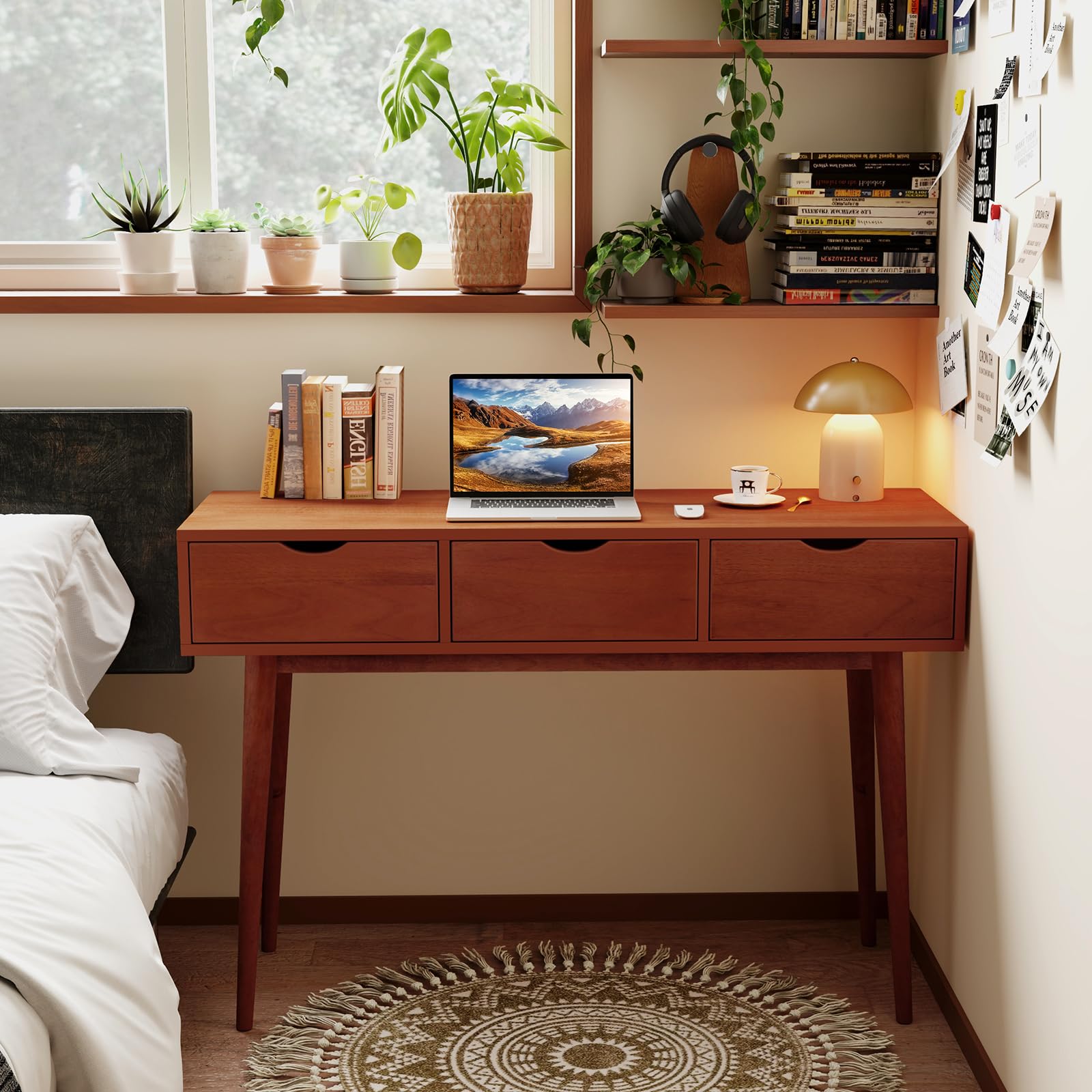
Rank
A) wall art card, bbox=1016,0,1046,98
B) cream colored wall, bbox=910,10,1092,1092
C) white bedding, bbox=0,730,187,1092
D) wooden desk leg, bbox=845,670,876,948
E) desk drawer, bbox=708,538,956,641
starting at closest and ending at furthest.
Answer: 1. white bedding, bbox=0,730,187,1092
2. cream colored wall, bbox=910,10,1092,1092
3. wall art card, bbox=1016,0,1046,98
4. desk drawer, bbox=708,538,956,641
5. wooden desk leg, bbox=845,670,876,948

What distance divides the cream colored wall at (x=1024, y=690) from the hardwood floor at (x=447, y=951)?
0.12 m

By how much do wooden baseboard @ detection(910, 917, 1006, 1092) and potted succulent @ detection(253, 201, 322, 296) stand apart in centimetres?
166

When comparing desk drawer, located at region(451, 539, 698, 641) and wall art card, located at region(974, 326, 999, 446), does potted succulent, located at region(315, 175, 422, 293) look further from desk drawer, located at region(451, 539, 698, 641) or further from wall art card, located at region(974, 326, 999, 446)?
wall art card, located at region(974, 326, 999, 446)

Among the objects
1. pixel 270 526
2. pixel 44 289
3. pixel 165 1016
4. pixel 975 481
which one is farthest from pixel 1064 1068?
pixel 44 289

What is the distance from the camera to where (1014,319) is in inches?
71.4

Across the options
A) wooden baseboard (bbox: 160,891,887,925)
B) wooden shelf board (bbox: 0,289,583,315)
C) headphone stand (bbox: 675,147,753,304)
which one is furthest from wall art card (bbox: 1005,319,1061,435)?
wooden baseboard (bbox: 160,891,887,925)

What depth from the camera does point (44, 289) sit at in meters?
2.44

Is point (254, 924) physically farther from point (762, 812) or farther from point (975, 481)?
point (975, 481)

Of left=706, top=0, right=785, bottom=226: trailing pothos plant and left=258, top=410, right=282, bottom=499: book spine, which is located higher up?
left=706, top=0, right=785, bottom=226: trailing pothos plant

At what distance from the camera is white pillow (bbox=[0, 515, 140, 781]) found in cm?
193

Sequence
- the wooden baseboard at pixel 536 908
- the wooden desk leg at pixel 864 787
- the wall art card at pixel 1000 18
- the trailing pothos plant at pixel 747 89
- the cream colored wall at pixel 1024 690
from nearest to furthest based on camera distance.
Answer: the cream colored wall at pixel 1024 690 → the wall art card at pixel 1000 18 → the trailing pothos plant at pixel 747 89 → the wooden desk leg at pixel 864 787 → the wooden baseboard at pixel 536 908

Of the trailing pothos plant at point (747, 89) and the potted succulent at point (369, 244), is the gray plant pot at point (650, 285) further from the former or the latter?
the potted succulent at point (369, 244)

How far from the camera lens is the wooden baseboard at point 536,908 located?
2.56 meters

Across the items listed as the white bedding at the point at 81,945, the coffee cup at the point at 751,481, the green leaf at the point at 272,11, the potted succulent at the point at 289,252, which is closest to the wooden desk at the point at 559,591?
the coffee cup at the point at 751,481
